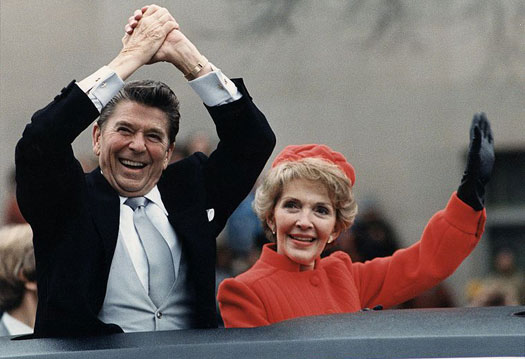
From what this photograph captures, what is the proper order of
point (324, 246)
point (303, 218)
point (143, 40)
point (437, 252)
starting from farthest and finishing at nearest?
point (437, 252) → point (324, 246) → point (303, 218) → point (143, 40)

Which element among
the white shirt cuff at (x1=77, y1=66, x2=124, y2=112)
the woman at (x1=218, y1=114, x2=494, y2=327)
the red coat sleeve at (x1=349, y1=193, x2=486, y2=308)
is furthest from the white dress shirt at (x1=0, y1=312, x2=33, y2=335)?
the white shirt cuff at (x1=77, y1=66, x2=124, y2=112)

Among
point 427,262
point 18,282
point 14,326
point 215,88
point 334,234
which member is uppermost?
point 215,88

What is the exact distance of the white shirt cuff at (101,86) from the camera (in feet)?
8.05

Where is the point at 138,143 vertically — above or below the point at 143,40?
below

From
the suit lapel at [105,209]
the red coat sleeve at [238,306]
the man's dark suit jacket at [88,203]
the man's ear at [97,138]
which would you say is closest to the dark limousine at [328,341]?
the man's dark suit jacket at [88,203]

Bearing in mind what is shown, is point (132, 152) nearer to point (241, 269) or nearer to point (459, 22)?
Answer: point (241, 269)

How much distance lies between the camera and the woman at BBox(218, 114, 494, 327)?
2875 mm

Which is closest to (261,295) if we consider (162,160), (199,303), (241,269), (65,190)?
(199,303)

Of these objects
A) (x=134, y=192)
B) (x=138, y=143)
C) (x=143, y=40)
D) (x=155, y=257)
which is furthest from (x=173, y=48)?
(x=155, y=257)

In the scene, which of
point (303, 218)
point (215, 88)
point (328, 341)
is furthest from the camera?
point (303, 218)

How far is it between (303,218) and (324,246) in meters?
0.15

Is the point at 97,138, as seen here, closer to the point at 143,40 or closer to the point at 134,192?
the point at 134,192

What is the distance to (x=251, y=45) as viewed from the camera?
7824 mm

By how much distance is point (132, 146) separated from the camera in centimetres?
266
